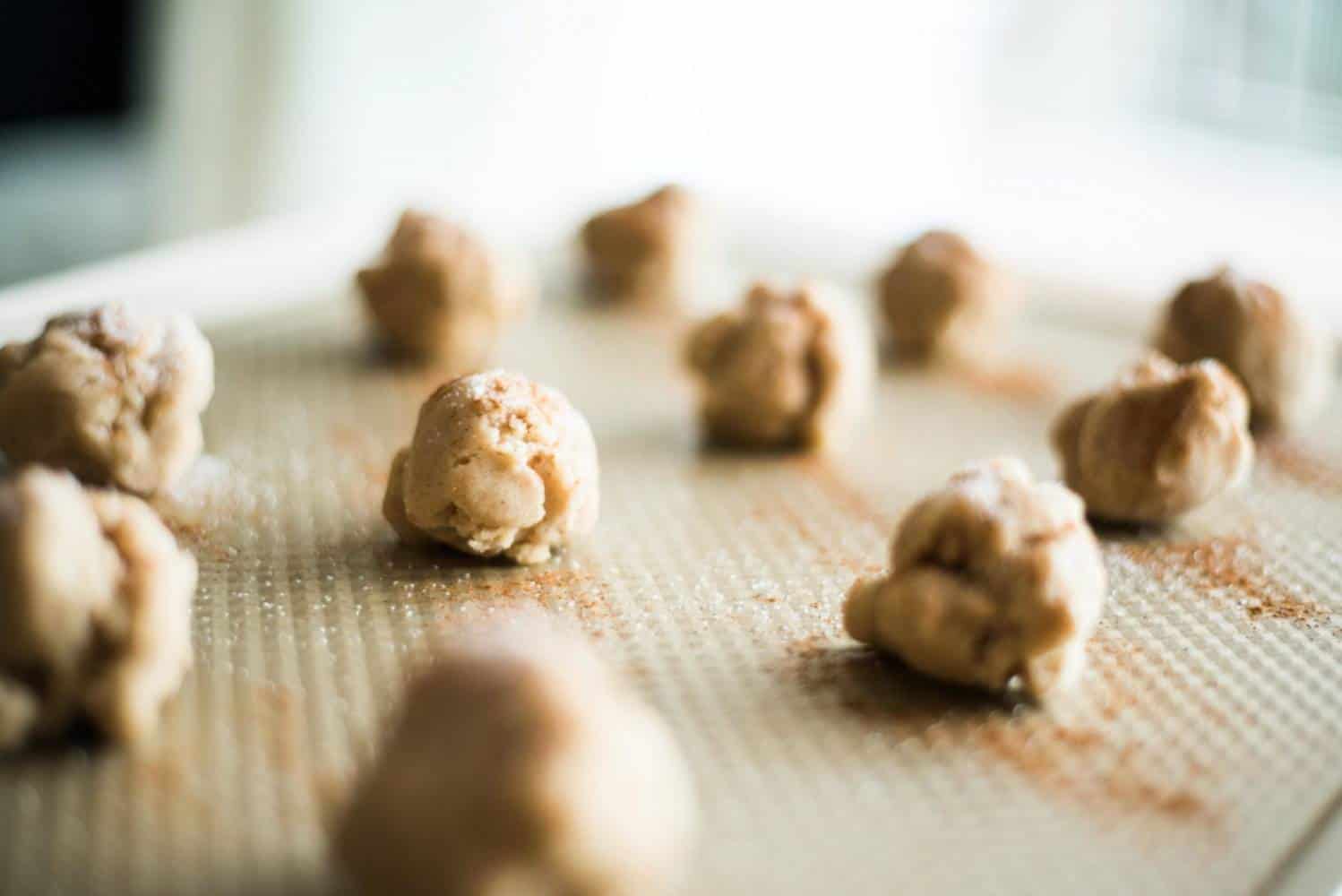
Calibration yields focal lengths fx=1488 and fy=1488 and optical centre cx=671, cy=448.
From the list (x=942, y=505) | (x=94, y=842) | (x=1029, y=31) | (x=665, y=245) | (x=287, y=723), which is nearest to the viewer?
(x=94, y=842)

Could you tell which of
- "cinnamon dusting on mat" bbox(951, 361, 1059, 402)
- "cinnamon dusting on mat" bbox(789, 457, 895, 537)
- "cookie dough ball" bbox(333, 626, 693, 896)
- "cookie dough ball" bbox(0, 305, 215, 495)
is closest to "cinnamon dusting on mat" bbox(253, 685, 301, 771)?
"cookie dough ball" bbox(333, 626, 693, 896)

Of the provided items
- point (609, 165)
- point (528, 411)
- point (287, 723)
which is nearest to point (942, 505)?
point (528, 411)

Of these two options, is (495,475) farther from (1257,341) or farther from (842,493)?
(1257,341)

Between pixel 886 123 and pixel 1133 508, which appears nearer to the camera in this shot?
pixel 1133 508

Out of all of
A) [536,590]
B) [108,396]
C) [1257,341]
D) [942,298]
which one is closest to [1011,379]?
[942,298]

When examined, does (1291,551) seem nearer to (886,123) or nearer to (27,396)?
(27,396)

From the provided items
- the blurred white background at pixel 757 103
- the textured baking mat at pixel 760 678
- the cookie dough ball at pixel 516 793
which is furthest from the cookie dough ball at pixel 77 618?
the blurred white background at pixel 757 103

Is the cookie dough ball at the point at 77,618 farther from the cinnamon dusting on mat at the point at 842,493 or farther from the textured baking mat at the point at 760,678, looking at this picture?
the cinnamon dusting on mat at the point at 842,493
